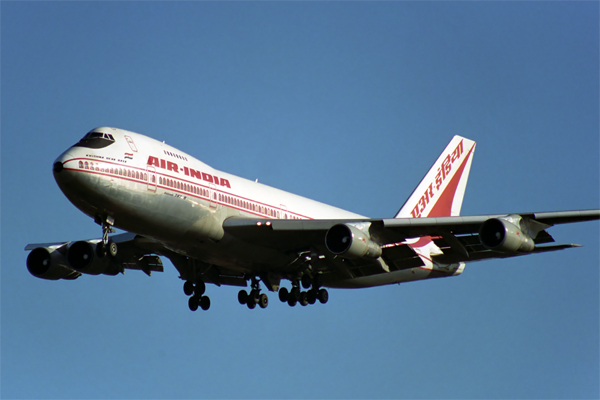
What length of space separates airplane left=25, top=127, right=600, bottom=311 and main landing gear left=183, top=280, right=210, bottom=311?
49mm

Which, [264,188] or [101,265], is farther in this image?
[101,265]

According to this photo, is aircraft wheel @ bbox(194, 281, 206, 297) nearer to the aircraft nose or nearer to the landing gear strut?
the landing gear strut

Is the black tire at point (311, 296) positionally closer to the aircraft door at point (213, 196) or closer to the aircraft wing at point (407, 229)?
the aircraft wing at point (407, 229)

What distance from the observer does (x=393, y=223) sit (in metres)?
32.5

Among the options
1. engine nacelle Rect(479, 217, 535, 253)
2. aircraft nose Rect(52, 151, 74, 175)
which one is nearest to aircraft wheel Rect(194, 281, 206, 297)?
aircraft nose Rect(52, 151, 74, 175)

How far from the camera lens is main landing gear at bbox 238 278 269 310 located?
125 ft

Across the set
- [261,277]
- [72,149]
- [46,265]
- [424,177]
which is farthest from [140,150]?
[424,177]

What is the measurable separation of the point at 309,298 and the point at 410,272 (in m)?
6.44

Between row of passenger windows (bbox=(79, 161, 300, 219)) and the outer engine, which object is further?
the outer engine

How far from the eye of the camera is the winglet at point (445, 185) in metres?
46.4

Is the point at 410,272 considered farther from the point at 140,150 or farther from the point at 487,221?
the point at 140,150

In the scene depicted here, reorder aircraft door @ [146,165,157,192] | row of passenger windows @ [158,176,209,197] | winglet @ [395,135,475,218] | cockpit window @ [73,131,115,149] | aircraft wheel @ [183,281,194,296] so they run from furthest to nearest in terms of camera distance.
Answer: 1. winglet @ [395,135,475,218]
2. aircraft wheel @ [183,281,194,296]
3. row of passenger windows @ [158,176,209,197]
4. aircraft door @ [146,165,157,192]
5. cockpit window @ [73,131,115,149]

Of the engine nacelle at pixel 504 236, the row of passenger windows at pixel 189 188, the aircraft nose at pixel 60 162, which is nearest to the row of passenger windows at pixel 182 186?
the row of passenger windows at pixel 189 188

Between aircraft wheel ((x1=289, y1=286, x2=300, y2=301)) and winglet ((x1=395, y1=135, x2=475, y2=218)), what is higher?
winglet ((x1=395, y1=135, x2=475, y2=218))
